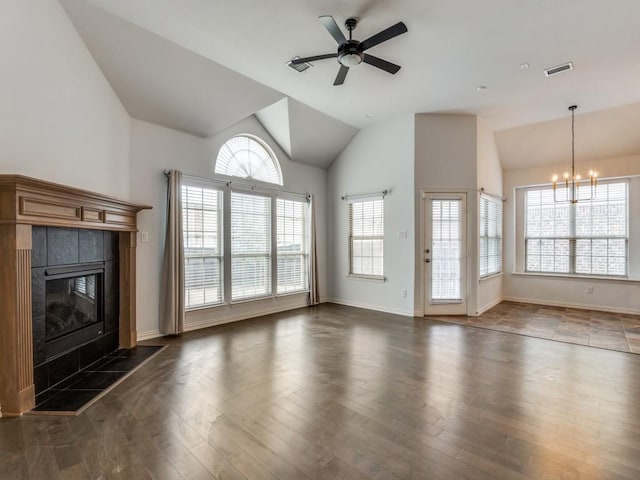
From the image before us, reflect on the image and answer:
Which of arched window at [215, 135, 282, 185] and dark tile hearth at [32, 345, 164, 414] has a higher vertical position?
arched window at [215, 135, 282, 185]

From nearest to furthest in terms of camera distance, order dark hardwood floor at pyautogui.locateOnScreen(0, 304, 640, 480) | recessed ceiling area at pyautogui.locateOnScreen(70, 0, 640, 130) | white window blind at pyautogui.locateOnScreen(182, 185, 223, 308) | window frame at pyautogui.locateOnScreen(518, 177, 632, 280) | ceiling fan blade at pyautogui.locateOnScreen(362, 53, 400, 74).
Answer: dark hardwood floor at pyautogui.locateOnScreen(0, 304, 640, 480) → recessed ceiling area at pyautogui.locateOnScreen(70, 0, 640, 130) → ceiling fan blade at pyautogui.locateOnScreen(362, 53, 400, 74) → white window blind at pyautogui.locateOnScreen(182, 185, 223, 308) → window frame at pyautogui.locateOnScreen(518, 177, 632, 280)

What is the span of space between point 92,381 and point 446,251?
528 centimetres

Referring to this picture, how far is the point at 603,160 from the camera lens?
20.3ft

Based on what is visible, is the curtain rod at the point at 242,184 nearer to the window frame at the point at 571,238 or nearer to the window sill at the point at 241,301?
the window sill at the point at 241,301

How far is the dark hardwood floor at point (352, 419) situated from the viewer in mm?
1916

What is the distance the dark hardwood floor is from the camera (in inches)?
75.4

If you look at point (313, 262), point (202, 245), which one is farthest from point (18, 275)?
point (313, 262)

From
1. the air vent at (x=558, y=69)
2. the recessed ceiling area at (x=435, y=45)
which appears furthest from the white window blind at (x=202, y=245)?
the air vent at (x=558, y=69)

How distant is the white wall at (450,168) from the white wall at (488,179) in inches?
5.9

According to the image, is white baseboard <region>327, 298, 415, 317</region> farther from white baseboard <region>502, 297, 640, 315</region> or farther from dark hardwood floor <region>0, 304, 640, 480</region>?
white baseboard <region>502, 297, 640, 315</region>

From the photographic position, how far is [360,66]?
158 inches

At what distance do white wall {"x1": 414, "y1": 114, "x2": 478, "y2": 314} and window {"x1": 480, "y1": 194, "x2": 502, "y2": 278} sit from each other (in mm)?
502

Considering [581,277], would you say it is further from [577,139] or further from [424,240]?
[424,240]

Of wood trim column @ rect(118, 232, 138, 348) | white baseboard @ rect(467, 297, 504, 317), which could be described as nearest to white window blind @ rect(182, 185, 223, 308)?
wood trim column @ rect(118, 232, 138, 348)
